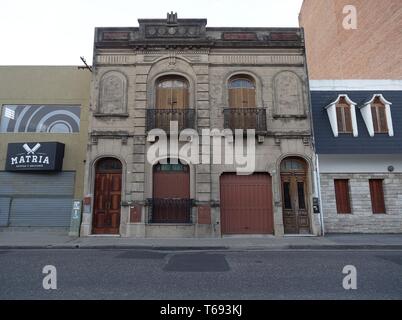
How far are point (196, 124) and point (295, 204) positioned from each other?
5.66 m

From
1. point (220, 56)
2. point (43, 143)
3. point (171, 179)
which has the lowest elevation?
point (171, 179)

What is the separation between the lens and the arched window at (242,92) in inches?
511

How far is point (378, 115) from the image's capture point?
41.7 feet

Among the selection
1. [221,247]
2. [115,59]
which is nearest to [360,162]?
[221,247]

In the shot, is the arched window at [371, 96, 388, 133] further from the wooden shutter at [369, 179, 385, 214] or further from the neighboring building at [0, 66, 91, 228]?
the neighboring building at [0, 66, 91, 228]

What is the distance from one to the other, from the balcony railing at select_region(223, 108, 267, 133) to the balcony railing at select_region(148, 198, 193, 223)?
3.91m

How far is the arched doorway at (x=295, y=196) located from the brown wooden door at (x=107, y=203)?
24.1 feet

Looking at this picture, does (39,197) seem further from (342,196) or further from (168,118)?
(342,196)

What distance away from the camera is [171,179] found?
40.4ft

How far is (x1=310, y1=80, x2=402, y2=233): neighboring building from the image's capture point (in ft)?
40.1
